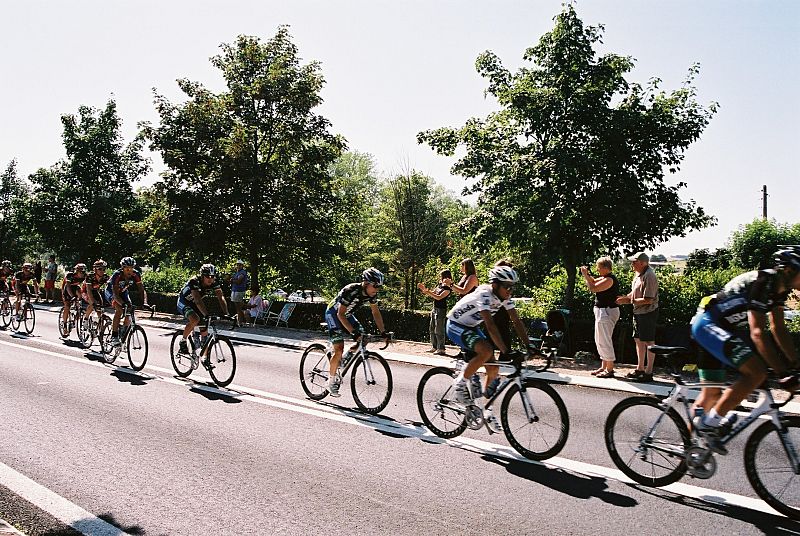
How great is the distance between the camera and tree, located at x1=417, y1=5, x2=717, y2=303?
47.6 ft

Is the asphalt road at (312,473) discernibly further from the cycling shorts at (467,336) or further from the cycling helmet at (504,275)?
the cycling helmet at (504,275)

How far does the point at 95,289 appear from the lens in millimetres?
15148

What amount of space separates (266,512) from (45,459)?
2816mm

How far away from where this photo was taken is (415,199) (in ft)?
97.3

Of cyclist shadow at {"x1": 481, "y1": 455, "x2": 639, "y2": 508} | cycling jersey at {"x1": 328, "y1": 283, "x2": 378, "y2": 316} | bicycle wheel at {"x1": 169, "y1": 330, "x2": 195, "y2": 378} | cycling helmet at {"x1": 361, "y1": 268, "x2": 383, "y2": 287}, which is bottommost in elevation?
cyclist shadow at {"x1": 481, "y1": 455, "x2": 639, "y2": 508}

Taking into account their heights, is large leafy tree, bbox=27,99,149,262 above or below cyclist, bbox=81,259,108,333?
above

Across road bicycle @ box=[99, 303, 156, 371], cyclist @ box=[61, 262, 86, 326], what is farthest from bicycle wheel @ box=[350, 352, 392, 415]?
cyclist @ box=[61, 262, 86, 326]

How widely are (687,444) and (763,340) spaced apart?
1.17 m

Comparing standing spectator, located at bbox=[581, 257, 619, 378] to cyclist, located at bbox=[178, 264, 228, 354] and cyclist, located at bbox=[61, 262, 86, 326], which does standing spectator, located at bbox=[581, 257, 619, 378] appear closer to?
cyclist, located at bbox=[178, 264, 228, 354]

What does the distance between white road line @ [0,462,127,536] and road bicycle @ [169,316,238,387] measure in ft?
14.9

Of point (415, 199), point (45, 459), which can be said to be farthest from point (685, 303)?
point (415, 199)

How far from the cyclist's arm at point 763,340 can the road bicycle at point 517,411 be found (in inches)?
77.5

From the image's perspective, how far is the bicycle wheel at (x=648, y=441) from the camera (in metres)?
5.44

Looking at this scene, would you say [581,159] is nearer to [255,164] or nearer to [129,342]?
[129,342]
